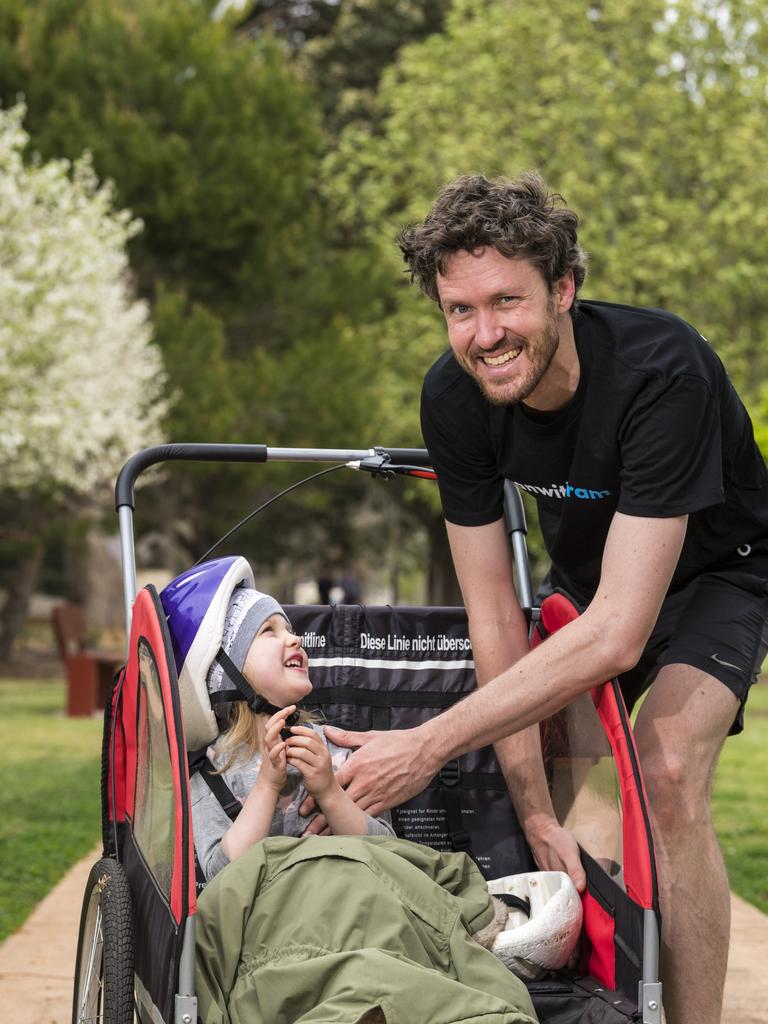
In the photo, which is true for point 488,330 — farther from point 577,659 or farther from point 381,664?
point 381,664

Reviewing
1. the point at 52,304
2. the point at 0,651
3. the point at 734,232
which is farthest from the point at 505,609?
the point at 0,651

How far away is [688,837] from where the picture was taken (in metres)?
2.85

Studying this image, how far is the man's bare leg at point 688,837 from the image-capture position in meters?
2.80

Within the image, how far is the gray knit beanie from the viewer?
327 centimetres

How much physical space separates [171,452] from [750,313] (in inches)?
707

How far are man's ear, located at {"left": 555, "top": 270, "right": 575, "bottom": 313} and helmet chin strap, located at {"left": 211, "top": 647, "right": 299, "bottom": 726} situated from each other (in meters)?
1.03

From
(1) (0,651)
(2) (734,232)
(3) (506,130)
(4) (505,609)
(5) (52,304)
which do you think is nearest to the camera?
(4) (505,609)

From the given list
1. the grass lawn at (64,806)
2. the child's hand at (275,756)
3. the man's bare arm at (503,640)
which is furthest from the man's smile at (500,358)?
the grass lawn at (64,806)

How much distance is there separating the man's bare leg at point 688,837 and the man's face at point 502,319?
2.24 ft

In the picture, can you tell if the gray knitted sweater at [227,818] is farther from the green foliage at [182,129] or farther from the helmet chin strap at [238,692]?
the green foliage at [182,129]

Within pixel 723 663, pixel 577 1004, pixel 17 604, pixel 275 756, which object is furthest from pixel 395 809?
pixel 17 604

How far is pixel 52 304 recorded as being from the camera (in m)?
16.6

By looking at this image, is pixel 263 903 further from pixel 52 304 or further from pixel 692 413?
pixel 52 304

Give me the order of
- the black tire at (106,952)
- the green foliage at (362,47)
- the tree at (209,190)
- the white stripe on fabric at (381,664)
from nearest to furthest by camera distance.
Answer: the black tire at (106,952), the white stripe on fabric at (381,664), the tree at (209,190), the green foliage at (362,47)
